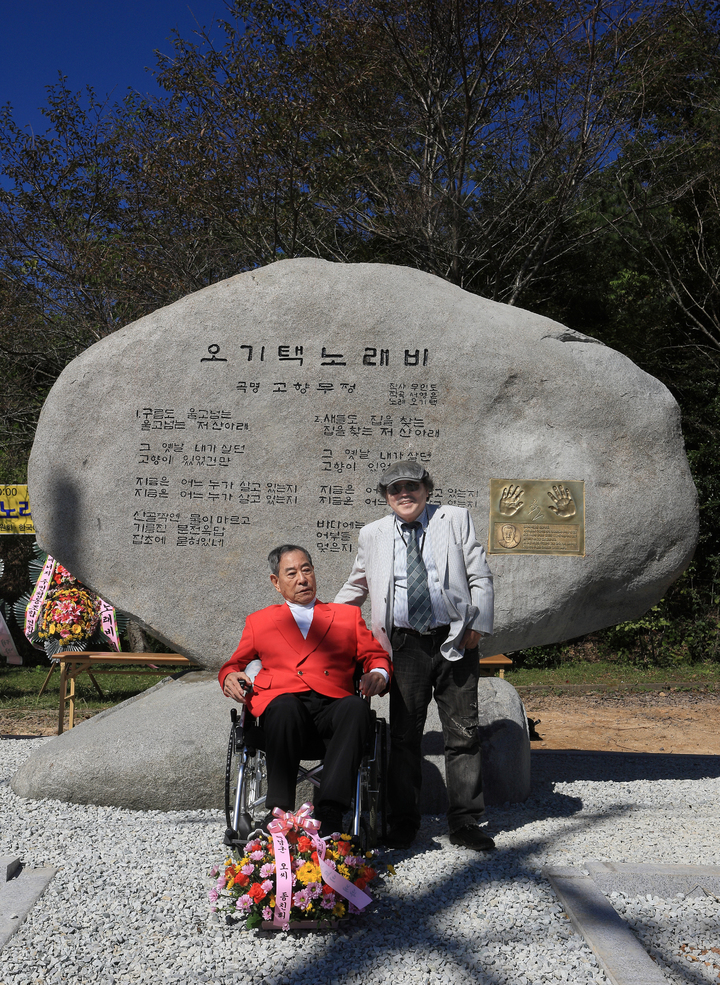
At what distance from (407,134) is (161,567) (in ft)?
25.4

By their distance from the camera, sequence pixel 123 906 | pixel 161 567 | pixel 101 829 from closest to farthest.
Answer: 1. pixel 123 906
2. pixel 101 829
3. pixel 161 567

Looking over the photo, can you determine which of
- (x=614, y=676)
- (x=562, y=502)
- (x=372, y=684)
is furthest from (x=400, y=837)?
(x=614, y=676)

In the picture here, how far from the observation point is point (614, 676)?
902 centimetres

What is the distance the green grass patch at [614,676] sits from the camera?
27.9ft

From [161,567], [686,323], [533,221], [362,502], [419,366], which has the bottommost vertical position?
[161,567]

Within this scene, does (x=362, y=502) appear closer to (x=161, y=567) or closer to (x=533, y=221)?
(x=161, y=567)

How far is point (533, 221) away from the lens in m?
10.1

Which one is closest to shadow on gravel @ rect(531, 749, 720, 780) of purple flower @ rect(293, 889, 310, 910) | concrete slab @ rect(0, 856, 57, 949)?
purple flower @ rect(293, 889, 310, 910)

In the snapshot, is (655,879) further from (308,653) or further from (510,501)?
(510,501)

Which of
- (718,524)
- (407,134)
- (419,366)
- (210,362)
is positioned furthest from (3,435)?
(718,524)

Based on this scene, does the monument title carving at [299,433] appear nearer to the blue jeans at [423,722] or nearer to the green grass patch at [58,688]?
the blue jeans at [423,722]

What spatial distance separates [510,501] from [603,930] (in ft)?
7.83

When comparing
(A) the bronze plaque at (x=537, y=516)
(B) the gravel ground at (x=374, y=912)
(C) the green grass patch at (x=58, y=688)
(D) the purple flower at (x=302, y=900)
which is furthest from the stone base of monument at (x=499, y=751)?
(C) the green grass patch at (x=58, y=688)

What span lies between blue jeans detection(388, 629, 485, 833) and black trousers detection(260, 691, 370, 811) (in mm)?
338
